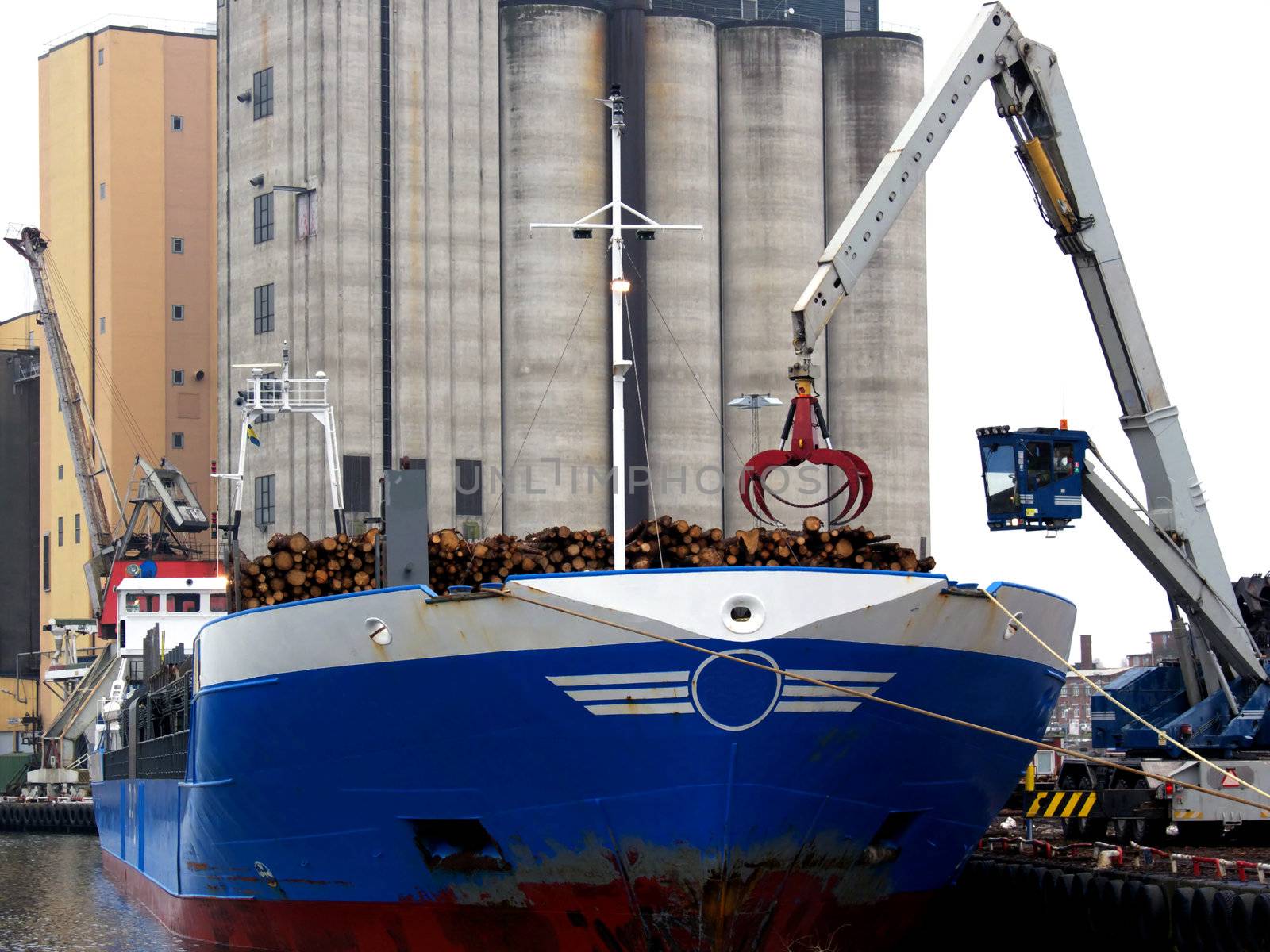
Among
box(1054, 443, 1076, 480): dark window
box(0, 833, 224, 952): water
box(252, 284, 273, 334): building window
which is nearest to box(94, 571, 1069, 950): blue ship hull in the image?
box(0, 833, 224, 952): water

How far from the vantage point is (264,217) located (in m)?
61.1

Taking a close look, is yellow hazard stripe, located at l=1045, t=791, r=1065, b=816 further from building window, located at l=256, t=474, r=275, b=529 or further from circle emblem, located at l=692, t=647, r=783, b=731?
building window, located at l=256, t=474, r=275, b=529

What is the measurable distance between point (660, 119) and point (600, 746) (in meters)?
48.2

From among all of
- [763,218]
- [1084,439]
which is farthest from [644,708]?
[763,218]

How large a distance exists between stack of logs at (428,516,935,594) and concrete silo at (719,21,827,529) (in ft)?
132

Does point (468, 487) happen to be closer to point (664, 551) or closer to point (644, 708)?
point (664, 551)

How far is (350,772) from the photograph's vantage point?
17562 millimetres

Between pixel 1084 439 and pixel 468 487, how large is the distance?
37.1 meters

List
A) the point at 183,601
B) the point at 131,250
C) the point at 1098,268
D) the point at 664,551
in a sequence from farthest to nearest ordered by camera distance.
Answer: the point at 131,250, the point at 183,601, the point at 1098,268, the point at 664,551

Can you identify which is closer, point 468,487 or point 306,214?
point 306,214

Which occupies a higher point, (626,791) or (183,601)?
(183,601)

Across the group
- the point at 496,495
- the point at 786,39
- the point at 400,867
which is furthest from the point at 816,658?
the point at 786,39

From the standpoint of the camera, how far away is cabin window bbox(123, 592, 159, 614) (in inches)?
1305

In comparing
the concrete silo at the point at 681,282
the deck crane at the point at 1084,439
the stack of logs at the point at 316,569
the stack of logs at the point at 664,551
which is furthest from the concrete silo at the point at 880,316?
the stack of logs at the point at 316,569
